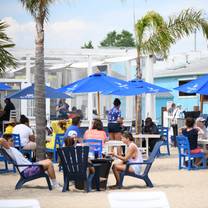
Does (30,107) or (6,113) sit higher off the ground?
(30,107)

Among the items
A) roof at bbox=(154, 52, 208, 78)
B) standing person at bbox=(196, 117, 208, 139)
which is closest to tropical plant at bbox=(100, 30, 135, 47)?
roof at bbox=(154, 52, 208, 78)

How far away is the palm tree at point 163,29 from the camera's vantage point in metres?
24.2

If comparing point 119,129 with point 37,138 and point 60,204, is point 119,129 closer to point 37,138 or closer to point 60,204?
point 37,138

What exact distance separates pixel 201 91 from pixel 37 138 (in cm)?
461

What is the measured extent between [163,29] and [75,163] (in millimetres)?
12116

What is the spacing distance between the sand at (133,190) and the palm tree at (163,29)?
26.4 ft

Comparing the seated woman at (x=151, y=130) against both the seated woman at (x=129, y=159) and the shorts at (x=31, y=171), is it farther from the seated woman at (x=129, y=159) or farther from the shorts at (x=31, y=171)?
the shorts at (x=31, y=171)

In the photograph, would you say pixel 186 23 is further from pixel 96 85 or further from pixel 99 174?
pixel 99 174

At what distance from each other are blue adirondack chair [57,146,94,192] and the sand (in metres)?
0.26

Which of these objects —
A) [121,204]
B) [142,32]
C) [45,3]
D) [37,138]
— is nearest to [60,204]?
[121,204]

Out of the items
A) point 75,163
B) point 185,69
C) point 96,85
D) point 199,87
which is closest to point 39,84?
point 96,85

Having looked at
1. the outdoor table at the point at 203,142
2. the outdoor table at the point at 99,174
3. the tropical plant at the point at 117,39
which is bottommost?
the outdoor table at the point at 99,174

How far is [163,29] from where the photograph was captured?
24156 mm

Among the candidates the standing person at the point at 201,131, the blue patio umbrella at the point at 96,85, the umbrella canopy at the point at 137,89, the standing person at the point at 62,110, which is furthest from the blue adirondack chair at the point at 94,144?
the standing person at the point at 62,110
